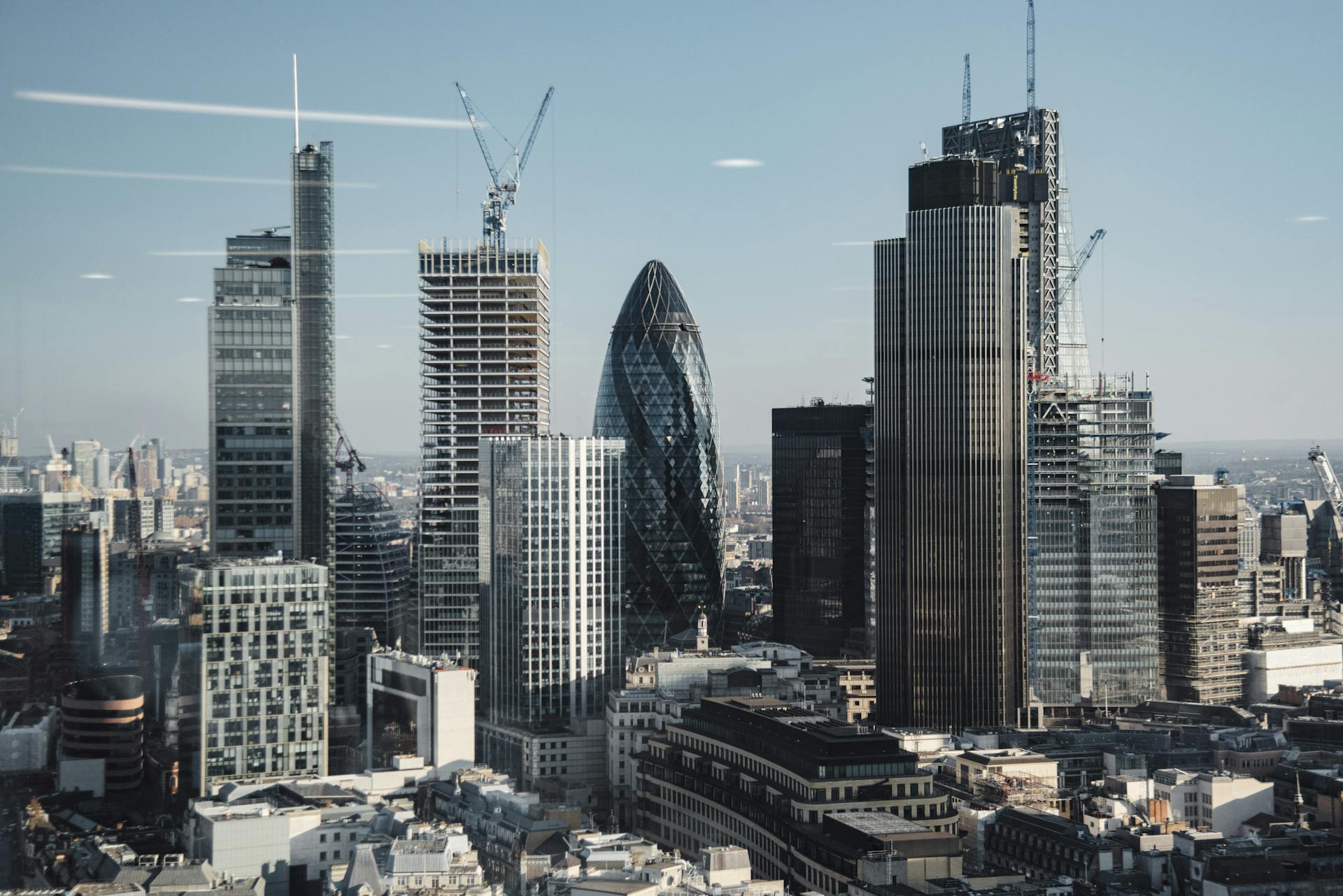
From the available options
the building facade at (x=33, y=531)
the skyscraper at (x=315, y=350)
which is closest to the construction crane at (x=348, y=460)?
the skyscraper at (x=315, y=350)

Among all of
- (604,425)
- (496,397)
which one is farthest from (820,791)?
(604,425)

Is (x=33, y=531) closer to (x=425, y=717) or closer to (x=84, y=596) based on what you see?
(x=84, y=596)

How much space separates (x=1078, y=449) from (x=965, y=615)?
5.26 meters

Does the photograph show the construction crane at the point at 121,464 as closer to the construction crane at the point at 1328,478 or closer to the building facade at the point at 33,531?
the building facade at the point at 33,531

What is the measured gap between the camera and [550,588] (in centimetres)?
3319

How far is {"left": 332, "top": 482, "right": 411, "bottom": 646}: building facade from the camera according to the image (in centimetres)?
3538

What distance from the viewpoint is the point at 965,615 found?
3256cm

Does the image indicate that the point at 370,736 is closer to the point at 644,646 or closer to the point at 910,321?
the point at 910,321

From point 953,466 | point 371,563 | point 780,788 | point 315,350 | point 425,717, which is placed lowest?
point 780,788

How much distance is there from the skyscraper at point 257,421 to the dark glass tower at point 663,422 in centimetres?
1503

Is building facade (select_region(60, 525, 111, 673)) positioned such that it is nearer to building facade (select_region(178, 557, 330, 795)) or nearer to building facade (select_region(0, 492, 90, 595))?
building facade (select_region(0, 492, 90, 595))

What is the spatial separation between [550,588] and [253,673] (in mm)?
8085

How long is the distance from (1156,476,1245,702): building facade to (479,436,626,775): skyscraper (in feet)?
36.7

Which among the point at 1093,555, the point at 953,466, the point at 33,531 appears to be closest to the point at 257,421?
the point at 33,531
